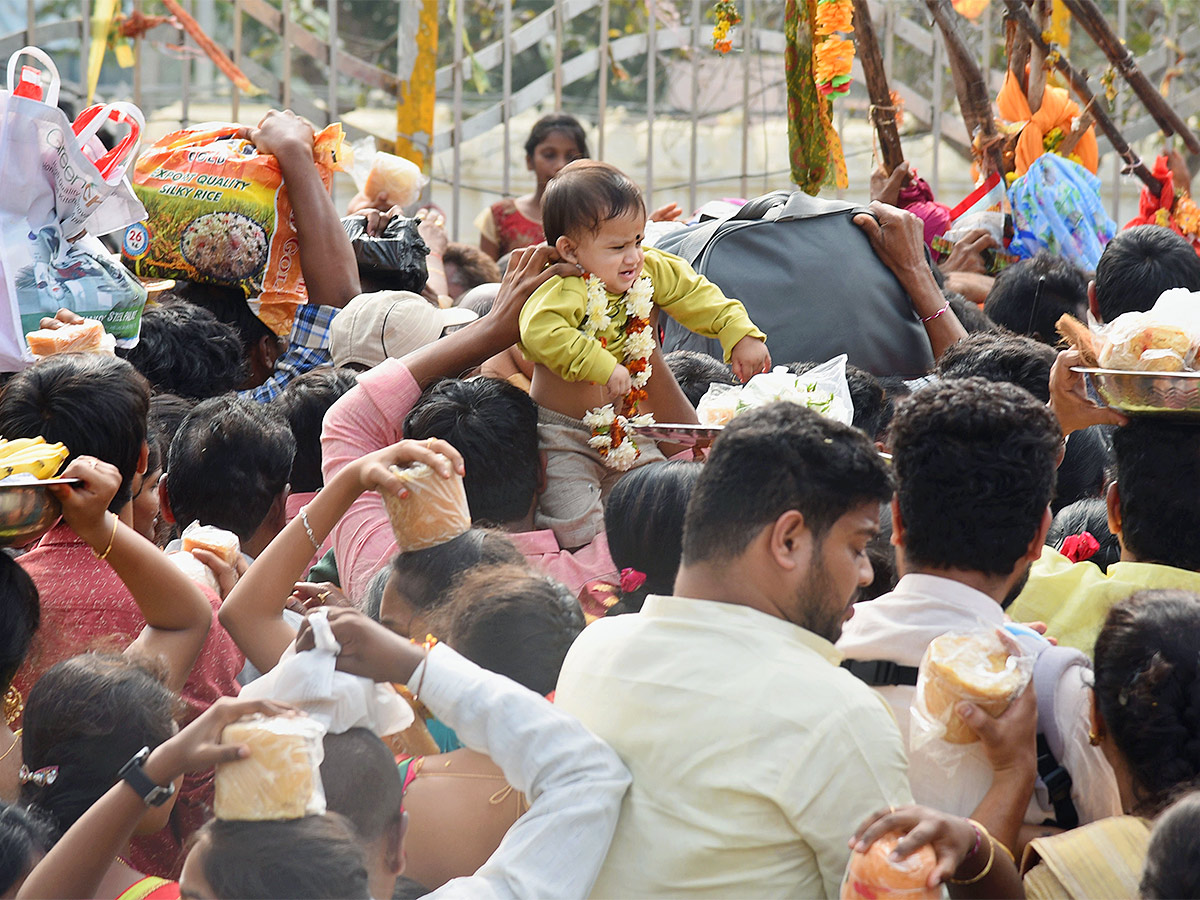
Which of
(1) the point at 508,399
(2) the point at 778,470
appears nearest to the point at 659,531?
(1) the point at 508,399

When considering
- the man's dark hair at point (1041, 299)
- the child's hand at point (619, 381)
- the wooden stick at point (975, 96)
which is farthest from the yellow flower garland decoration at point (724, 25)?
the child's hand at point (619, 381)

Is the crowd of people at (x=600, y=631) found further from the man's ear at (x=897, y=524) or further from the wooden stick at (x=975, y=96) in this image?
the wooden stick at (x=975, y=96)

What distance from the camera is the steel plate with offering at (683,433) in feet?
9.42

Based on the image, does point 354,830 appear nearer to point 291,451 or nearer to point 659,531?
point 659,531

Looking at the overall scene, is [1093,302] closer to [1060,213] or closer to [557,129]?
[1060,213]

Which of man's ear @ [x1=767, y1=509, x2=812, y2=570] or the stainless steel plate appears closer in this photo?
man's ear @ [x1=767, y1=509, x2=812, y2=570]

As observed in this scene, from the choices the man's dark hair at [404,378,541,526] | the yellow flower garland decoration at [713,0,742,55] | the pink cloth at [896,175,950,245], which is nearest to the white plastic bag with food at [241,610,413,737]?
the man's dark hair at [404,378,541,526]

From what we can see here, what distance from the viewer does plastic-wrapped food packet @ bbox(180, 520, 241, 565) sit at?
2.72 metres

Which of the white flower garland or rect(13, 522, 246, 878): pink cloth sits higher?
the white flower garland

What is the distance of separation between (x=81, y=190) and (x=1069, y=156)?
3774 millimetres

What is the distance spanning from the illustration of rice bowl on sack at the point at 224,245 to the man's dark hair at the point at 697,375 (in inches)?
50.0

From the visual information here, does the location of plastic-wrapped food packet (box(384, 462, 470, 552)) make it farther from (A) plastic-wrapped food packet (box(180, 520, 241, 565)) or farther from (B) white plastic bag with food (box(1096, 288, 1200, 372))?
(B) white plastic bag with food (box(1096, 288, 1200, 372))

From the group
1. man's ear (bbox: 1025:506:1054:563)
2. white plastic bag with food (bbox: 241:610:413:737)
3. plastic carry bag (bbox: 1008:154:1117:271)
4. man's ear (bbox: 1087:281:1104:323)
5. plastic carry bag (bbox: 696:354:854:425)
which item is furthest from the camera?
plastic carry bag (bbox: 1008:154:1117:271)

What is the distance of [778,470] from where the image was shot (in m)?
1.81
